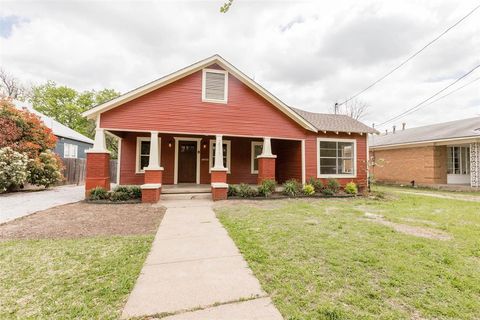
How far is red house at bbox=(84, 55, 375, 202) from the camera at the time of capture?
8.48 meters

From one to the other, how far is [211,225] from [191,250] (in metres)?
1.56

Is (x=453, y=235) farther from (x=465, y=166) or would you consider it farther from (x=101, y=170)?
(x=465, y=166)

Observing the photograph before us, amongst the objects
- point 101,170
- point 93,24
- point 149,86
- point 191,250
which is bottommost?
point 191,250

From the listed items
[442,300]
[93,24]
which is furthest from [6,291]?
[93,24]

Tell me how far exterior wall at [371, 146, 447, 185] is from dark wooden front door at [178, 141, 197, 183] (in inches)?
411

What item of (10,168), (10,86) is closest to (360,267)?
(10,168)

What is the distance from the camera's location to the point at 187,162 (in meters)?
11.4

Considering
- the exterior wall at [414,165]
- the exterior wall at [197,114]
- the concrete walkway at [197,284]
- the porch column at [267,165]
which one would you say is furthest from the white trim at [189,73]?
the exterior wall at [414,165]

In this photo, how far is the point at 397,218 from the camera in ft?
19.2

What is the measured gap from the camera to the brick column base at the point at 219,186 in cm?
859

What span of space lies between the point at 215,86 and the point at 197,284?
27.5 feet

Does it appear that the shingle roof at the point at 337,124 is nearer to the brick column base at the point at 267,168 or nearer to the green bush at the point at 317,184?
the green bush at the point at 317,184

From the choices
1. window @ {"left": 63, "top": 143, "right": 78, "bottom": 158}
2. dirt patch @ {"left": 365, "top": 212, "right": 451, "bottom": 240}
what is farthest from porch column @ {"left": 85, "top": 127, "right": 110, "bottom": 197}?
window @ {"left": 63, "top": 143, "right": 78, "bottom": 158}

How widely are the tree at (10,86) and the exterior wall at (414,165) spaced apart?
A: 138 ft
